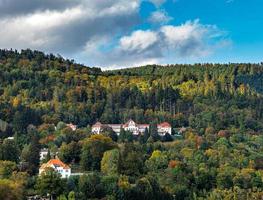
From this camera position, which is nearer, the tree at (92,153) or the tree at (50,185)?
the tree at (50,185)

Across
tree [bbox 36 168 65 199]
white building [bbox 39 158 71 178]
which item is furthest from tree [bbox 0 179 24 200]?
white building [bbox 39 158 71 178]

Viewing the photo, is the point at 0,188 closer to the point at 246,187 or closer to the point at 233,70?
the point at 246,187

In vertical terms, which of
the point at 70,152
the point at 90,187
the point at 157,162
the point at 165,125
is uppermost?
the point at 165,125

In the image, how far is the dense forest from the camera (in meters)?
63.5

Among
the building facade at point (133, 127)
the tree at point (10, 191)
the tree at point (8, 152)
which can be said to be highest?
the building facade at point (133, 127)

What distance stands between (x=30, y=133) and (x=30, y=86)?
38.0 meters

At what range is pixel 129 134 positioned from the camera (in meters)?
94.4

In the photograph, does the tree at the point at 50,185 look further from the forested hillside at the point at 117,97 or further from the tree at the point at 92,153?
the forested hillside at the point at 117,97

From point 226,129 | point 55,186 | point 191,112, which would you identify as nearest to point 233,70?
point 191,112

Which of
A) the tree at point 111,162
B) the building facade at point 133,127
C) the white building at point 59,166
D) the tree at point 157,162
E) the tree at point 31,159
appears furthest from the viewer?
the building facade at point 133,127

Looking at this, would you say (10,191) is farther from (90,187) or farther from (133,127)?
(133,127)

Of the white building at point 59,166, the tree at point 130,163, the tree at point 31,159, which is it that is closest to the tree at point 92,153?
the white building at point 59,166

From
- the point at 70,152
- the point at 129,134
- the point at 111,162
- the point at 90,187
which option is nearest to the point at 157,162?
the point at 111,162

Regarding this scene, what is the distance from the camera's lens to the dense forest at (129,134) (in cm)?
6350
